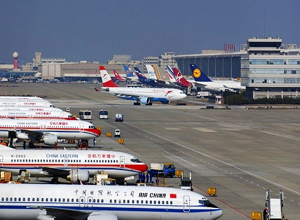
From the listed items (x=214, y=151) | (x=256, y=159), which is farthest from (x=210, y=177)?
(x=214, y=151)

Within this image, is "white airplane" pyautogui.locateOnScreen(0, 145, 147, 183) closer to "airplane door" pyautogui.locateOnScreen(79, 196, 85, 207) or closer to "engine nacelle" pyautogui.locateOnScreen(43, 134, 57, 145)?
"airplane door" pyautogui.locateOnScreen(79, 196, 85, 207)

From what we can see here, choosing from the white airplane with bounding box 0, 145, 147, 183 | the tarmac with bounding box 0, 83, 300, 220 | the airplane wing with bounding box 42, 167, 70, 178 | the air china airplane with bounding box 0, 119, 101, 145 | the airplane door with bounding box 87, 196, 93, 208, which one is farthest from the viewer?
the air china airplane with bounding box 0, 119, 101, 145

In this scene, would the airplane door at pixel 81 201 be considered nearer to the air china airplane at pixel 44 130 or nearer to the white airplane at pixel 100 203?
the white airplane at pixel 100 203

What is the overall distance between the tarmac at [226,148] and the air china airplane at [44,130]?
117 inches

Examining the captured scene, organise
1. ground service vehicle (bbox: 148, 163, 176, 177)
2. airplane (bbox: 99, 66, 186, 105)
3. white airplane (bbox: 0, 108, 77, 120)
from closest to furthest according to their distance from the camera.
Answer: ground service vehicle (bbox: 148, 163, 176, 177) < white airplane (bbox: 0, 108, 77, 120) < airplane (bbox: 99, 66, 186, 105)

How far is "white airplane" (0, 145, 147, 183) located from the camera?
61469 millimetres

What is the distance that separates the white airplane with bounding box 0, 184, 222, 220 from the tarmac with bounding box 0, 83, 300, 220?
8550mm

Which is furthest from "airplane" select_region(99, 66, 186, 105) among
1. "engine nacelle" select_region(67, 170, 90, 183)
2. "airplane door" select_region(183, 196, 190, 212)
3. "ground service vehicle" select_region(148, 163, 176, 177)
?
"airplane door" select_region(183, 196, 190, 212)

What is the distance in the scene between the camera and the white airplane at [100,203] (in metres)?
43.5

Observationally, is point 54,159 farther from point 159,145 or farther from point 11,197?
point 159,145

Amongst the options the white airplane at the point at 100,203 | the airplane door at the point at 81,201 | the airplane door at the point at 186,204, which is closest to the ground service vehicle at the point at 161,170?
the white airplane at the point at 100,203

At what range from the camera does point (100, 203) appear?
43.9 m

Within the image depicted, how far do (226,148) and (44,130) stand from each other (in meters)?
25.8

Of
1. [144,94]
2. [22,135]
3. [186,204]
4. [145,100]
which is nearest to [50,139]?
[22,135]
